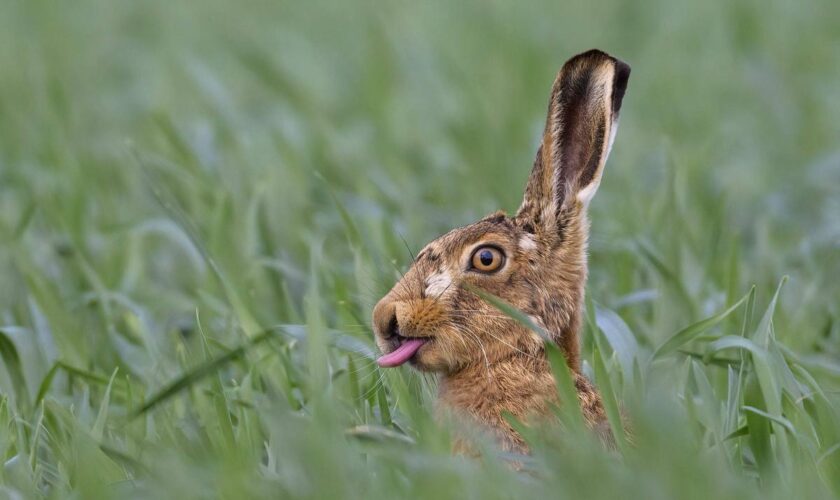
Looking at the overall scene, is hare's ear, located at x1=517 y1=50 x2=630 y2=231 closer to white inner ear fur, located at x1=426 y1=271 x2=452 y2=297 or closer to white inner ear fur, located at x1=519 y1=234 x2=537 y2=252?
white inner ear fur, located at x1=519 y1=234 x2=537 y2=252

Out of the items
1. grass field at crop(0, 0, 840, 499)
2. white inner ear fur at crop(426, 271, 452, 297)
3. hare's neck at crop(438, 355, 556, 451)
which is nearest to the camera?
grass field at crop(0, 0, 840, 499)

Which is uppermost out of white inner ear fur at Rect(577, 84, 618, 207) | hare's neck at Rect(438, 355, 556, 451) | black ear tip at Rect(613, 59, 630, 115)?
black ear tip at Rect(613, 59, 630, 115)

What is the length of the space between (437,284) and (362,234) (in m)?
1.06

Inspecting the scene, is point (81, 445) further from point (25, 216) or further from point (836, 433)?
point (25, 216)

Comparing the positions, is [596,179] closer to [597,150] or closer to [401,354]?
[597,150]

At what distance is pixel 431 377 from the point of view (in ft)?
12.5

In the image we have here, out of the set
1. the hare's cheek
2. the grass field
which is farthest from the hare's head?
the grass field

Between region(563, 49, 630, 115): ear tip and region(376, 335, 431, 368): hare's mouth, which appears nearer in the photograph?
region(376, 335, 431, 368): hare's mouth

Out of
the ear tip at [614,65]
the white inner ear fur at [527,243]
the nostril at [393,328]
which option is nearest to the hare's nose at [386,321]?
the nostril at [393,328]

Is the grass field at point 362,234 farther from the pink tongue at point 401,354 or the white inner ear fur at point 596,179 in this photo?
the white inner ear fur at point 596,179

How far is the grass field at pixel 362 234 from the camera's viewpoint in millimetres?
3170

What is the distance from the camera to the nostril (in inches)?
135

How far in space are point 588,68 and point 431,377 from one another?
2.78ft

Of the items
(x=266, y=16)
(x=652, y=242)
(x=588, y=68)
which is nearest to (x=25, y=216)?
(x=652, y=242)
